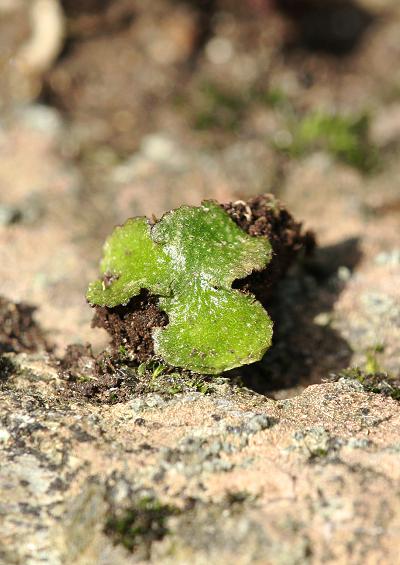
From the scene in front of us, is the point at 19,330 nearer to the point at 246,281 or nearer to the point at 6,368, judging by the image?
the point at 6,368

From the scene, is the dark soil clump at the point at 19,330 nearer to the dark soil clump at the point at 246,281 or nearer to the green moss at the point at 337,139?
the dark soil clump at the point at 246,281

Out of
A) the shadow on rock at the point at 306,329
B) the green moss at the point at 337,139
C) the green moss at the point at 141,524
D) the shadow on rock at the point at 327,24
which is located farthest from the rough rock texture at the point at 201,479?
the shadow on rock at the point at 327,24

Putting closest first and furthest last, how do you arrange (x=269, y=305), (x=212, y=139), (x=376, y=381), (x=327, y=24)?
(x=376, y=381)
(x=269, y=305)
(x=212, y=139)
(x=327, y=24)

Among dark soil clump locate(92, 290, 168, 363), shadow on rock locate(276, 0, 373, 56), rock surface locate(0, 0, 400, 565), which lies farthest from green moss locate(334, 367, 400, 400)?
shadow on rock locate(276, 0, 373, 56)

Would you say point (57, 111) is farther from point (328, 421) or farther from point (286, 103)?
point (328, 421)

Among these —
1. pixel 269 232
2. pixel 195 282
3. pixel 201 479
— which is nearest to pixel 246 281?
pixel 195 282
